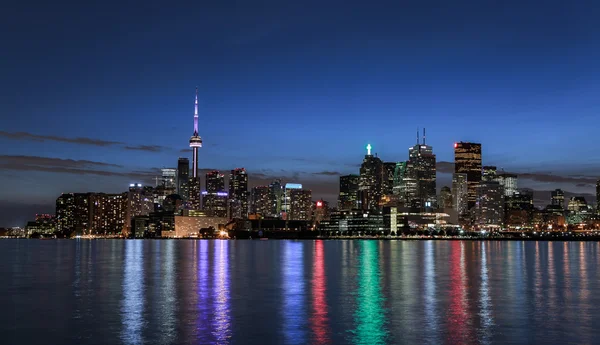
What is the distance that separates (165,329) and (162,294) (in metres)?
15.2

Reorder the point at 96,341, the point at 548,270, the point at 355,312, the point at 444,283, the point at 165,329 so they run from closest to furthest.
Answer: the point at 96,341, the point at 165,329, the point at 355,312, the point at 444,283, the point at 548,270

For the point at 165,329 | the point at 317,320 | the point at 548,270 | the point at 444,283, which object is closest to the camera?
the point at 165,329

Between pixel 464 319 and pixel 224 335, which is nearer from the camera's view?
pixel 224 335

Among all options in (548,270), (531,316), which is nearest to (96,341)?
(531,316)

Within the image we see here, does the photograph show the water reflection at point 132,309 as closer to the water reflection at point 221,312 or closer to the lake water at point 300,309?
the lake water at point 300,309

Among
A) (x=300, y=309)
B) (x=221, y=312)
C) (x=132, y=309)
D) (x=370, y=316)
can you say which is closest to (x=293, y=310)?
(x=300, y=309)

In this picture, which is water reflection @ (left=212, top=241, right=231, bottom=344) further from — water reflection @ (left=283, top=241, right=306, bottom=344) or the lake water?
water reflection @ (left=283, top=241, right=306, bottom=344)

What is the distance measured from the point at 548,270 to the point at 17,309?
186 feet

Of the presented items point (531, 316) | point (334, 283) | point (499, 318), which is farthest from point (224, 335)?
point (334, 283)

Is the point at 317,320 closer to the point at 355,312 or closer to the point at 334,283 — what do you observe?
the point at 355,312

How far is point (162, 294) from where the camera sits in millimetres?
45562

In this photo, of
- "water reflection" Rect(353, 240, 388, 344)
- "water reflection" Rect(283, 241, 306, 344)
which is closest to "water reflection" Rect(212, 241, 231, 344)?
"water reflection" Rect(283, 241, 306, 344)

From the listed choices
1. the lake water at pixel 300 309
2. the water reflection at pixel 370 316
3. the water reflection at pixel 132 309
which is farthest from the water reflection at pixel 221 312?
the water reflection at pixel 370 316

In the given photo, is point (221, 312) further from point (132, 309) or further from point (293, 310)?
point (132, 309)
